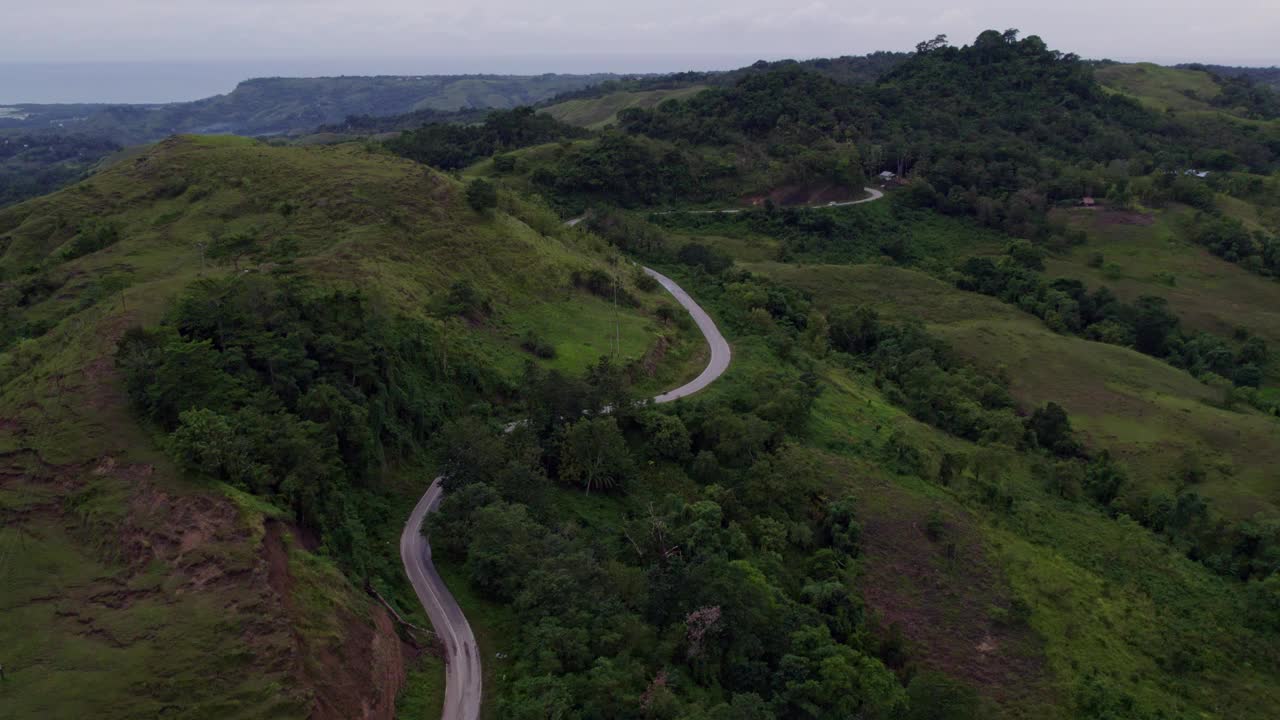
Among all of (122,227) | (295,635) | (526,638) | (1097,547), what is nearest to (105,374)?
(295,635)

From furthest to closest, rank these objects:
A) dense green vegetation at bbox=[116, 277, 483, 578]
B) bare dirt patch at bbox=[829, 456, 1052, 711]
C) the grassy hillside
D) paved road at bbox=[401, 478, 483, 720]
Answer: the grassy hillside
bare dirt patch at bbox=[829, 456, 1052, 711]
dense green vegetation at bbox=[116, 277, 483, 578]
paved road at bbox=[401, 478, 483, 720]

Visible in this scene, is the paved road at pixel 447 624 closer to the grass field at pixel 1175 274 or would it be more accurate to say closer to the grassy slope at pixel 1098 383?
the grassy slope at pixel 1098 383

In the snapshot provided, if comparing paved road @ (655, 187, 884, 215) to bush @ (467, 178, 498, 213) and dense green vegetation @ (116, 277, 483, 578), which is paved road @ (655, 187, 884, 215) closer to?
bush @ (467, 178, 498, 213)

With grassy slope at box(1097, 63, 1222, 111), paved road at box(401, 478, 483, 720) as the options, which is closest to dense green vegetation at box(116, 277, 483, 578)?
paved road at box(401, 478, 483, 720)

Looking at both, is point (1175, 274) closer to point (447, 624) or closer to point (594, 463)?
point (594, 463)

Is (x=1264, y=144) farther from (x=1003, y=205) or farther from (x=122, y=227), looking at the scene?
(x=122, y=227)

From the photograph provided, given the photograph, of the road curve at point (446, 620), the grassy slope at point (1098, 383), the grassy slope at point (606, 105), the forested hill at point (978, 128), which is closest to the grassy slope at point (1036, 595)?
the grassy slope at point (1098, 383)

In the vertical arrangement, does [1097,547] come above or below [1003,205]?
below

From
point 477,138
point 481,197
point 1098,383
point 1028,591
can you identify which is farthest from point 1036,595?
point 477,138
